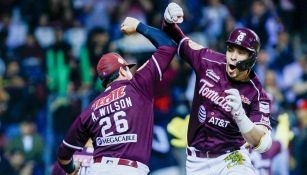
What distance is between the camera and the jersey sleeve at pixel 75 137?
28.2 feet

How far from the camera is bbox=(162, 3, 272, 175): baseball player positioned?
29.1ft

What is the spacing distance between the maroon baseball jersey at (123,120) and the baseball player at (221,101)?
64 centimetres

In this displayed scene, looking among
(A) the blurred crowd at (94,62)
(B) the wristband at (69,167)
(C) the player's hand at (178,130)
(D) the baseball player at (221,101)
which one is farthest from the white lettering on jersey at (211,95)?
(A) the blurred crowd at (94,62)

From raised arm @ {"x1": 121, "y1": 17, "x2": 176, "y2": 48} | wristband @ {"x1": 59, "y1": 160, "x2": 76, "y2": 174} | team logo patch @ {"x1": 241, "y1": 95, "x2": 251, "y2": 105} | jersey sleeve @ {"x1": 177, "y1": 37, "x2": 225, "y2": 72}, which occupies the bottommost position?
wristband @ {"x1": 59, "y1": 160, "x2": 76, "y2": 174}

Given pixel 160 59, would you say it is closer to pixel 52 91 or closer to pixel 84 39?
pixel 52 91

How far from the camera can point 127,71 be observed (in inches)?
353

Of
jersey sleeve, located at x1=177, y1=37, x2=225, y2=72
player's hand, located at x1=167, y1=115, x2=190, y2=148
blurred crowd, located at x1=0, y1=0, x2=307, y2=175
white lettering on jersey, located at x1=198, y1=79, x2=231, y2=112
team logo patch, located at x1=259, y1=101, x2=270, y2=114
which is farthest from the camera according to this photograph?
blurred crowd, located at x1=0, y1=0, x2=307, y2=175

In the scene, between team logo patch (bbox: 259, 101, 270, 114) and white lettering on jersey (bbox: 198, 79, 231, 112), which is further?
white lettering on jersey (bbox: 198, 79, 231, 112)

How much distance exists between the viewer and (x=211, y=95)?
912cm

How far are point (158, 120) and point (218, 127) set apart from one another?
3691mm

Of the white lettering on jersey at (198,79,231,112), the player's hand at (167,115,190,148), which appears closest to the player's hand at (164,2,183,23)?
the white lettering on jersey at (198,79,231,112)

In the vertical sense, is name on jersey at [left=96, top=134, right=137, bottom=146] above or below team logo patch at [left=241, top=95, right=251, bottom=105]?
below

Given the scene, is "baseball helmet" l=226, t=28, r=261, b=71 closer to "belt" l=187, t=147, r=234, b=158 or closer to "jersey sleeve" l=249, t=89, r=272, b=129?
"jersey sleeve" l=249, t=89, r=272, b=129

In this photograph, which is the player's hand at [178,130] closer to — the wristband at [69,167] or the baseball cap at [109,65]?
the wristband at [69,167]
